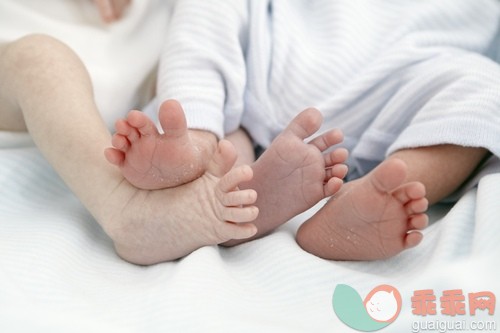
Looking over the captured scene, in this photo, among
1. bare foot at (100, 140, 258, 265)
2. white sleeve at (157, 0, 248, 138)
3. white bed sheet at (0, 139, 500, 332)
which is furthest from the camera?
white sleeve at (157, 0, 248, 138)

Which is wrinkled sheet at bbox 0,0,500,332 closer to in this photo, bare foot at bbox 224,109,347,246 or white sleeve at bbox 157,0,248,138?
bare foot at bbox 224,109,347,246

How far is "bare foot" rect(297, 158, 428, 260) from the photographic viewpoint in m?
0.69

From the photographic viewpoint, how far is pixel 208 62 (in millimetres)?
969

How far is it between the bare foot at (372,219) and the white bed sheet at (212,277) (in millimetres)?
26

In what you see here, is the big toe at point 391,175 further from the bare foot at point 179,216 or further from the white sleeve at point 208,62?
the white sleeve at point 208,62

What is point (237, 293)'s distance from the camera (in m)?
0.70

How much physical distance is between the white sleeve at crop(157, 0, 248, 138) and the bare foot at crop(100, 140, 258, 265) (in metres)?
0.18

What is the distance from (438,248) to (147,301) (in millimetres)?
353

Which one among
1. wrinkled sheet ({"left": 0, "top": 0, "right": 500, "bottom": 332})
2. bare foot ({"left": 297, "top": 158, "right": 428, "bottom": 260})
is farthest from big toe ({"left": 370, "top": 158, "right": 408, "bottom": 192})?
wrinkled sheet ({"left": 0, "top": 0, "right": 500, "bottom": 332})

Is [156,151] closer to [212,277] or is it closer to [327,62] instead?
[212,277]

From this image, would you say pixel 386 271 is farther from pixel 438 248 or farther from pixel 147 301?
pixel 147 301

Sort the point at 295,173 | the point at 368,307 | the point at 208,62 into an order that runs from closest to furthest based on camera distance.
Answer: the point at 368,307, the point at 295,173, the point at 208,62

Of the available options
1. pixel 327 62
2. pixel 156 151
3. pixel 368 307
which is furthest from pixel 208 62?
pixel 368 307

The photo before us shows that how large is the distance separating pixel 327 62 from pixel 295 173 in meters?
0.29
